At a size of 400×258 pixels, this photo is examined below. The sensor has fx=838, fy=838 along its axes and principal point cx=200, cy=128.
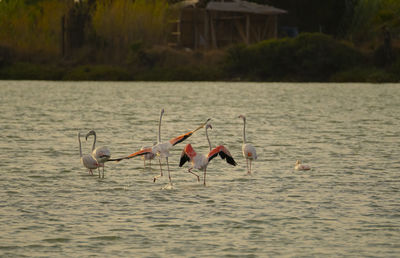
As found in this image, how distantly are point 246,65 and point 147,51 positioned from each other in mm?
7250

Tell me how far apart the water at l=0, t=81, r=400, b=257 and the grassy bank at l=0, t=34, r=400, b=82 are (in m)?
29.0

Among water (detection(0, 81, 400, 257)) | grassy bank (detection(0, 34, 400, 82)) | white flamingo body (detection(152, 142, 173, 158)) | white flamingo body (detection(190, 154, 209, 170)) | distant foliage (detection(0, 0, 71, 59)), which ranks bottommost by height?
water (detection(0, 81, 400, 257))

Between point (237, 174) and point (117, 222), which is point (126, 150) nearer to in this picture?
point (237, 174)

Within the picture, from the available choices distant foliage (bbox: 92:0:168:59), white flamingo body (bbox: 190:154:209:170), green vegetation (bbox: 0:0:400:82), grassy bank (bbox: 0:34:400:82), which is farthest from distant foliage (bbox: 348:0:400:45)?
white flamingo body (bbox: 190:154:209:170)

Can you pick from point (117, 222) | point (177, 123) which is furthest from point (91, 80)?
point (117, 222)

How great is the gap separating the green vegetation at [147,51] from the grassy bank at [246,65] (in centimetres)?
7

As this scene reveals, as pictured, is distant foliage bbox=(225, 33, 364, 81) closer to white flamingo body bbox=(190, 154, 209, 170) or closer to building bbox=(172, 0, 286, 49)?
building bbox=(172, 0, 286, 49)

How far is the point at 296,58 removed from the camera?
197 ft

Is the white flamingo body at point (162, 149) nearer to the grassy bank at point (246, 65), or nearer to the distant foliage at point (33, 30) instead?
the grassy bank at point (246, 65)

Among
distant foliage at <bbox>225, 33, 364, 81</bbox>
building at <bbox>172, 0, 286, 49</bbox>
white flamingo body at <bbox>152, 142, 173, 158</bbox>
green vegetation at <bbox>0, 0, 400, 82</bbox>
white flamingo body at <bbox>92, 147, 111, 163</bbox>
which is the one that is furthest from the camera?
building at <bbox>172, 0, 286, 49</bbox>

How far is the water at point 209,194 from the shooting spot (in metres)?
10.4

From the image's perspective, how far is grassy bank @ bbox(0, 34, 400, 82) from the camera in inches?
2318

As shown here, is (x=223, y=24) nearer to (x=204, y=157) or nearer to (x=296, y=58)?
(x=296, y=58)

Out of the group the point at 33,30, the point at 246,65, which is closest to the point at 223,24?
the point at 246,65
